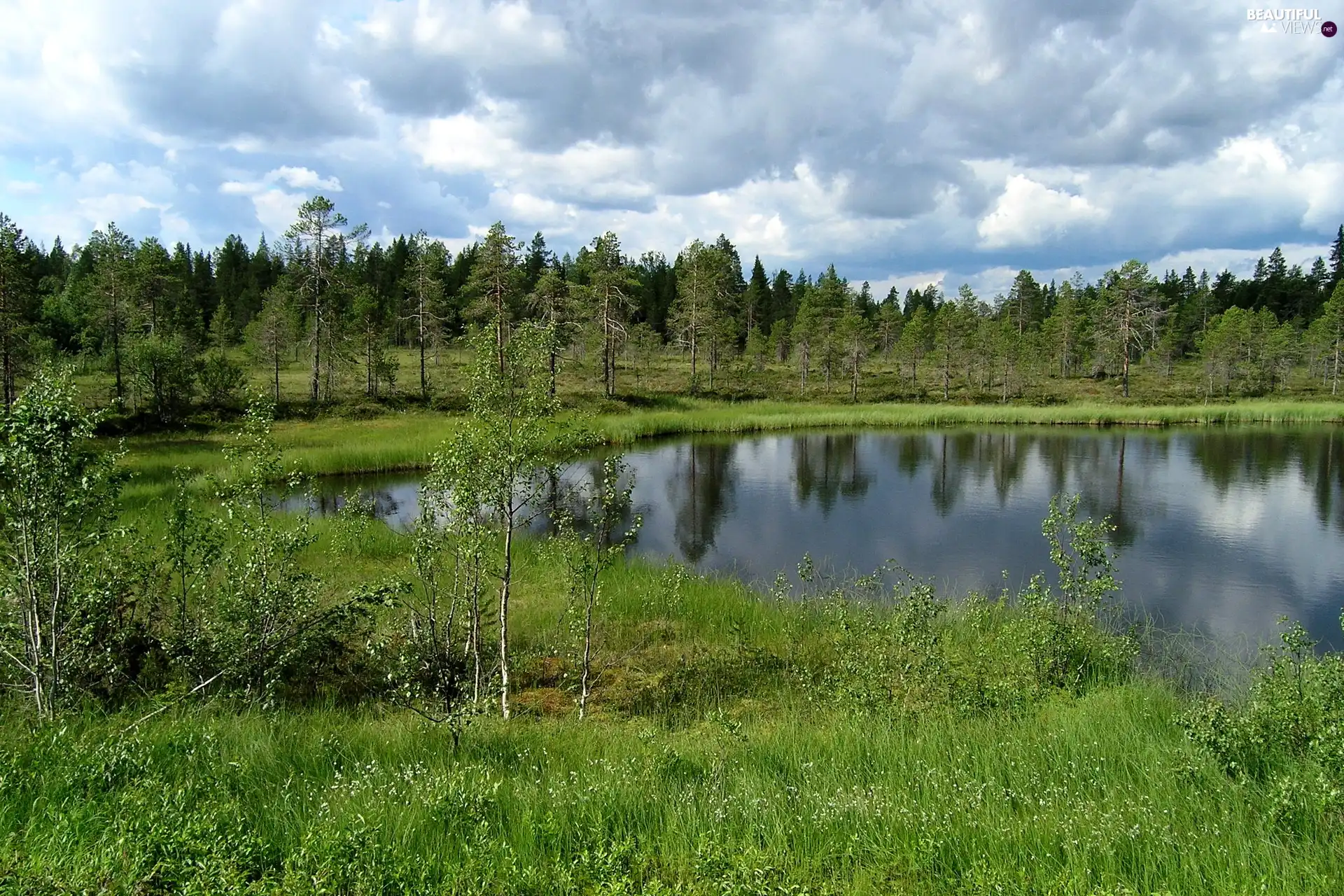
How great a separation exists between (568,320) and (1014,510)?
35.1 meters

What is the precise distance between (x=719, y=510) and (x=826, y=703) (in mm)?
15845

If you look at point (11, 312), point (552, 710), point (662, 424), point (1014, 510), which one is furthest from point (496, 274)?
point (552, 710)

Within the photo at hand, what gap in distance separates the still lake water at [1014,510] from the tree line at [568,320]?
9.32 m

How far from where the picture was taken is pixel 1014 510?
951 inches

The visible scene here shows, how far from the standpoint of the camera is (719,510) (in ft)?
81.0

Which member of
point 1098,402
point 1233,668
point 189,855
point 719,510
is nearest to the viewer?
point 189,855

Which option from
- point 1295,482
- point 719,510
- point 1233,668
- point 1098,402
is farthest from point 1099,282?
point 1233,668

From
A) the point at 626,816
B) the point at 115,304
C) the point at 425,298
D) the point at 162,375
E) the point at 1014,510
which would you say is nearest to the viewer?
the point at 626,816

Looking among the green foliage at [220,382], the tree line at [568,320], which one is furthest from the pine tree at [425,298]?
the green foliage at [220,382]

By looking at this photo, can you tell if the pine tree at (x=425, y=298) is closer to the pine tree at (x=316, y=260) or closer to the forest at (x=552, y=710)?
the pine tree at (x=316, y=260)

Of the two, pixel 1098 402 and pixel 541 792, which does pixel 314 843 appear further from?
pixel 1098 402

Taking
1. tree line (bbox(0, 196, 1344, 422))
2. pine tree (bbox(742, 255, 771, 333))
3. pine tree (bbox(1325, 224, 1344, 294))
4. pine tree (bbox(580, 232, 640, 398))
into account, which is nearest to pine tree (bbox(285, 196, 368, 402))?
tree line (bbox(0, 196, 1344, 422))

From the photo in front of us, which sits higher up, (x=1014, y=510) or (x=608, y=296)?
(x=608, y=296)

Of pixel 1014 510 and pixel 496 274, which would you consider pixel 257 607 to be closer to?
pixel 1014 510
